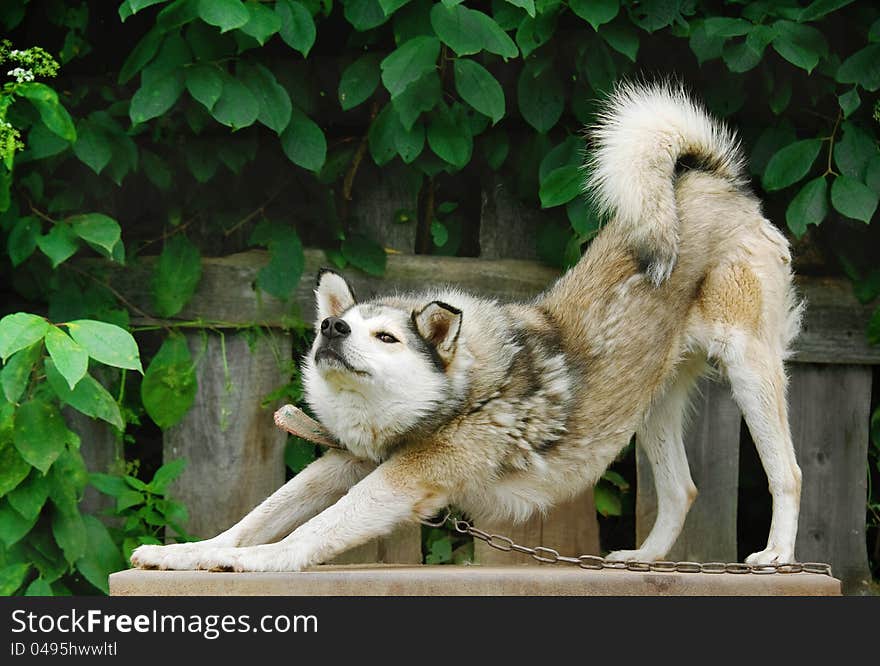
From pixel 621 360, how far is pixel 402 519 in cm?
98

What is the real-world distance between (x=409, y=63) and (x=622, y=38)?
87 centimetres

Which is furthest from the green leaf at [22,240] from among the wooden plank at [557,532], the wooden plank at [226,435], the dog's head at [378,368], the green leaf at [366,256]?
the wooden plank at [557,532]

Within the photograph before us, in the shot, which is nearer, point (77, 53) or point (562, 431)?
point (562, 431)

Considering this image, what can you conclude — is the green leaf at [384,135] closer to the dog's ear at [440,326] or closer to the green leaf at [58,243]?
the dog's ear at [440,326]

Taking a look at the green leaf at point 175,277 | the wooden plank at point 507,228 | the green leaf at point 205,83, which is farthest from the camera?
the wooden plank at point 507,228

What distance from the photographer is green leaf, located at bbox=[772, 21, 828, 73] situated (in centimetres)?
421

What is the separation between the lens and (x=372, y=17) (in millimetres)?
4359

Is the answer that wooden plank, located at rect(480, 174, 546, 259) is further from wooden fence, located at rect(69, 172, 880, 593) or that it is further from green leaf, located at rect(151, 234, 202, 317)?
green leaf, located at rect(151, 234, 202, 317)

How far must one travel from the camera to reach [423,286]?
4.87 m

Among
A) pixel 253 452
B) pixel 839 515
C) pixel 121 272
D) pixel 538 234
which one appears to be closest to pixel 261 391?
pixel 253 452

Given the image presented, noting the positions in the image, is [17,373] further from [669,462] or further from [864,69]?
[864,69]

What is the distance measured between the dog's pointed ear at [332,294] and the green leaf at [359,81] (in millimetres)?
959

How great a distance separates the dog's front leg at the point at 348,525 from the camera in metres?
3.50

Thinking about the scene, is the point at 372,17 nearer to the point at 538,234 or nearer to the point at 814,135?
the point at 538,234
